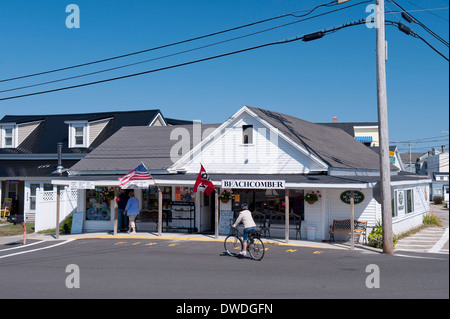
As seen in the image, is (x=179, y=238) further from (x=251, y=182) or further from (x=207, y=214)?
(x=251, y=182)

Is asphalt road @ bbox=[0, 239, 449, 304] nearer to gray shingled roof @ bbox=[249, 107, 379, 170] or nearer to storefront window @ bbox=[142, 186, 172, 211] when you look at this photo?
storefront window @ bbox=[142, 186, 172, 211]

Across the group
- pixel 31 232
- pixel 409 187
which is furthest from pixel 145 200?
pixel 409 187

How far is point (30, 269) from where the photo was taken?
1305 cm

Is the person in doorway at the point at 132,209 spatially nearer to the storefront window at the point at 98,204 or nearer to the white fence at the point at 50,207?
the storefront window at the point at 98,204

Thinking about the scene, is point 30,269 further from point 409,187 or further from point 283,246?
point 409,187

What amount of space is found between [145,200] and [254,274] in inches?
455

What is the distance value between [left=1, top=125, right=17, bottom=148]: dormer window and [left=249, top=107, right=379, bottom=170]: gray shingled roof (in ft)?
67.5

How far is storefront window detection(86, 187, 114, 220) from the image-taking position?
2258 centimetres

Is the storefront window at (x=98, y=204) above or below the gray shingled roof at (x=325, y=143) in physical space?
below

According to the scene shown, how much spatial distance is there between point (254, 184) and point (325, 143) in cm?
750

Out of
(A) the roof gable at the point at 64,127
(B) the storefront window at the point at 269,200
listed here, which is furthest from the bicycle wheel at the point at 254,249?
(A) the roof gable at the point at 64,127

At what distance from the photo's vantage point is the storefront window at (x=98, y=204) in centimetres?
2258

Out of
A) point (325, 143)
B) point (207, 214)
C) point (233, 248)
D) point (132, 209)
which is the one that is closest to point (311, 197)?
point (233, 248)

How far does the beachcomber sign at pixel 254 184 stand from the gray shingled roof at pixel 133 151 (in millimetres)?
4868
